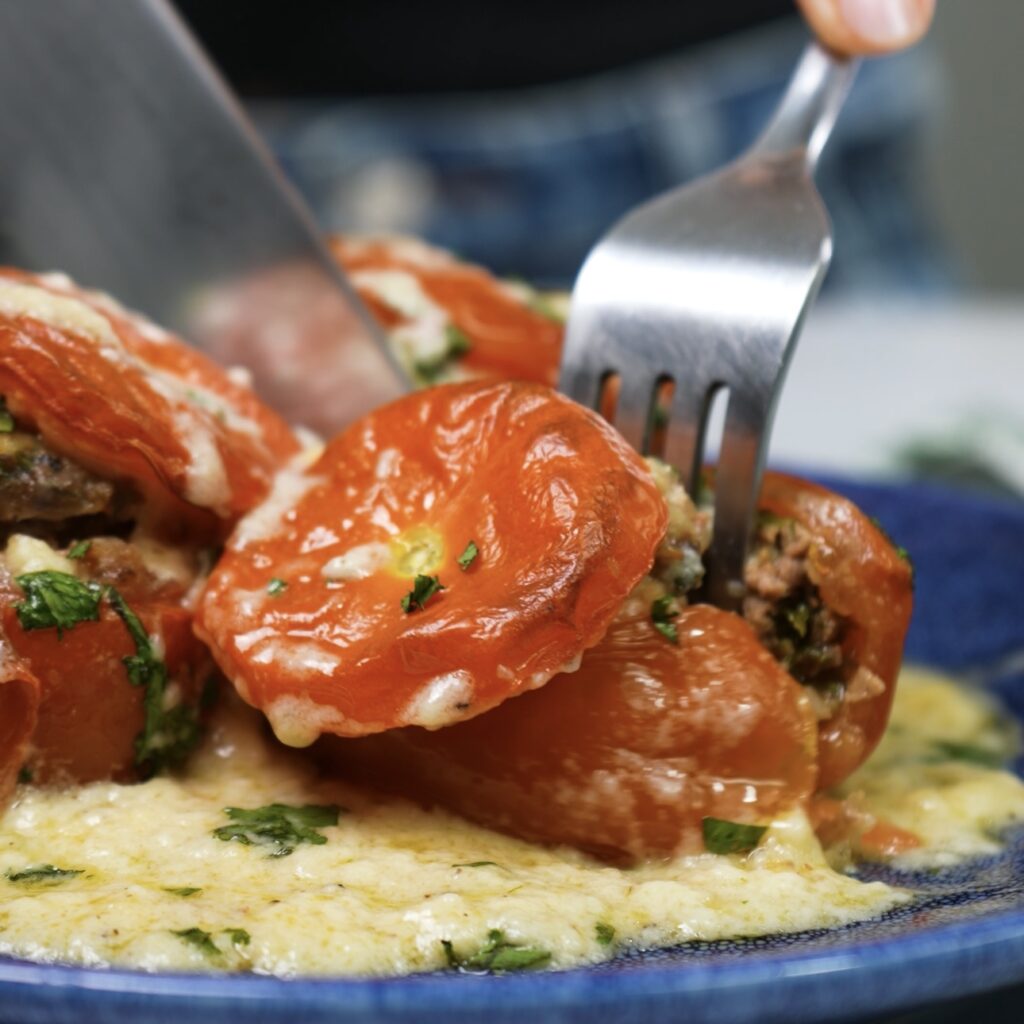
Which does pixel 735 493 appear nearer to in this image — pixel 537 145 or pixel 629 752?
pixel 629 752

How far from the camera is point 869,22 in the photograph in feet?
8.62

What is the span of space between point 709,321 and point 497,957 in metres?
0.98

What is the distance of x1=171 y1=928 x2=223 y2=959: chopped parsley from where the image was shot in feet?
4.73

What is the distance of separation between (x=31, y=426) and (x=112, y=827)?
1.69 feet

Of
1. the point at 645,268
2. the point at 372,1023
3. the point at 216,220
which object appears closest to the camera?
the point at 372,1023

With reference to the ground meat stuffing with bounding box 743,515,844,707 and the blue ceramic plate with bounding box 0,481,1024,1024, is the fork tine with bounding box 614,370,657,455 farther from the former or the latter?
the blue ceramic plate with bounding box 0,481,1024,1024

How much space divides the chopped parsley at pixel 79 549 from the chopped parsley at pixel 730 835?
857 millimetres

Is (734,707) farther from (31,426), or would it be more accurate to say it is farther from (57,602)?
(31,426)

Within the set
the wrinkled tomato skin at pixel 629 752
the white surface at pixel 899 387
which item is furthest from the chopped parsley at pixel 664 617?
the white surface at pixel 899 387

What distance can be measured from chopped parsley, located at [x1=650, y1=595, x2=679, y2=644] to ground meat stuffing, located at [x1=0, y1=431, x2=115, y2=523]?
0.73m

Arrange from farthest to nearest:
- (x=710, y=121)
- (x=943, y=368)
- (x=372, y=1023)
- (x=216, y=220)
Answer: (x=710, y=121), (x=943, y=368), (x=216, y=220), (x=372, y=1023)

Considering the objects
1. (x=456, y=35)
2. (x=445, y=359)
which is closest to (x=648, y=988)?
(x=445, y=359)

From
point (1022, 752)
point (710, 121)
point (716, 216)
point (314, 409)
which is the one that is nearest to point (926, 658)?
point (1022, 752)

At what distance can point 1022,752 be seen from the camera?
242 cm
